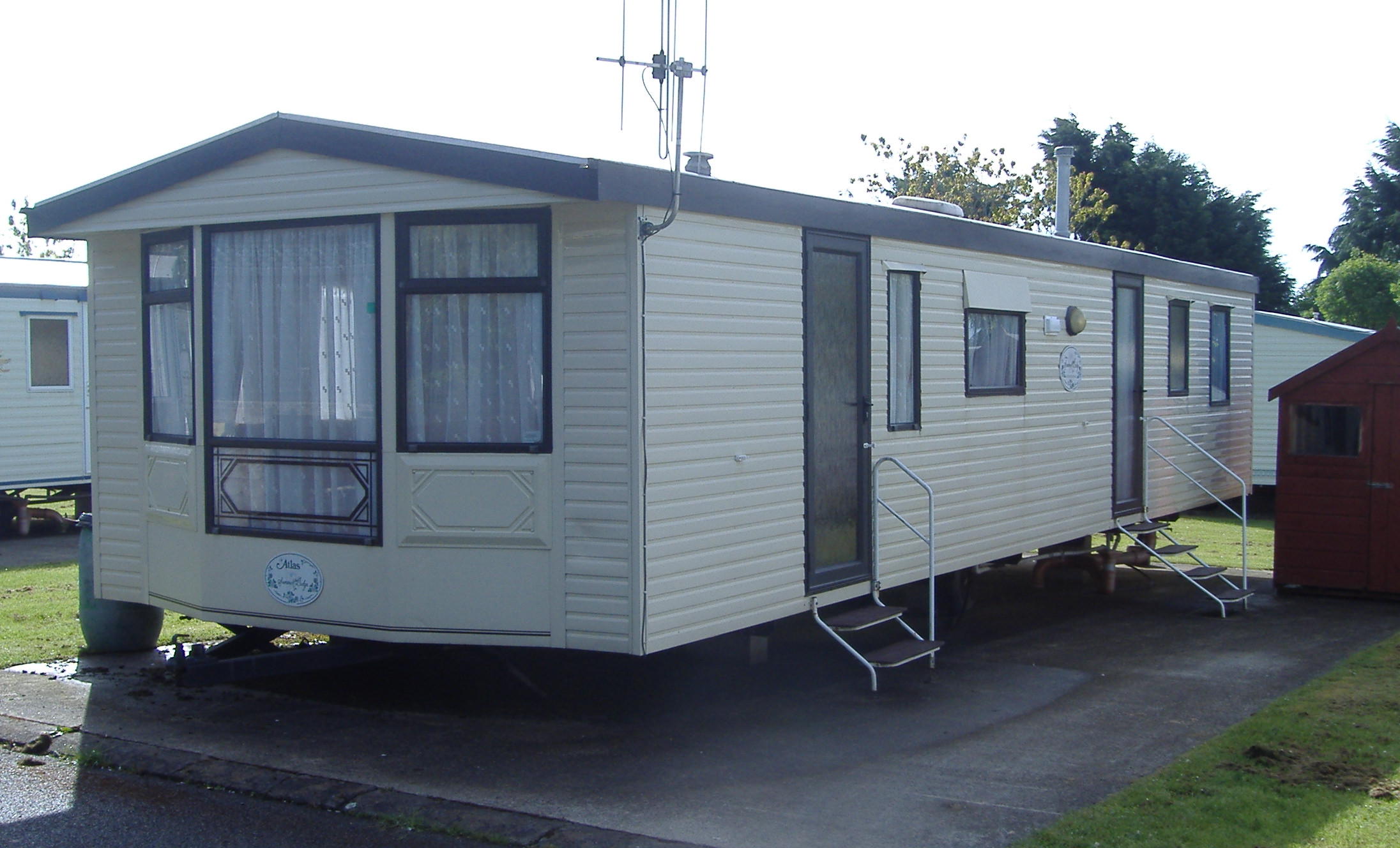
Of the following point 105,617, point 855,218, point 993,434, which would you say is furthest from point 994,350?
point 105,617

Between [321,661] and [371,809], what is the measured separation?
68.4 inches

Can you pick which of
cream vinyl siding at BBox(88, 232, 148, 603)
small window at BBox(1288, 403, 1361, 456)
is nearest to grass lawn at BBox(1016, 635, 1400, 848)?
small window at BBox(1288, 403, 1361, 456)

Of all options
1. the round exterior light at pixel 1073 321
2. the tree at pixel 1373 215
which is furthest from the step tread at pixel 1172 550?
the tree at pixel 1373 215

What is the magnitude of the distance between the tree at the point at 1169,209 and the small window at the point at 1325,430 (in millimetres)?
21518

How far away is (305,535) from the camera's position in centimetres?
672

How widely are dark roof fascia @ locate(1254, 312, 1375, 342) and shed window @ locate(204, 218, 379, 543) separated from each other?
15028 mm

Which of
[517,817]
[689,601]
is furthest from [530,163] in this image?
[517,817]

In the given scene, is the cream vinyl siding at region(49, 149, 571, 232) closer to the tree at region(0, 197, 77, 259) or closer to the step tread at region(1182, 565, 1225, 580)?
the step tread at region(1182, 565, 1225, 580)

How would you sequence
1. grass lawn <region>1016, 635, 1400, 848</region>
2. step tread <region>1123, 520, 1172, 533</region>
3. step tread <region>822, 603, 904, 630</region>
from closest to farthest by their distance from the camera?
grass lawn <region>1016, 635, 1400, 848</region> < step tread <region>822, 603, 904, 630</region> < step tread <region>1123, 520, 1172, 533</region>

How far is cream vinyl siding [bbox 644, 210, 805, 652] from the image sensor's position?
626cm

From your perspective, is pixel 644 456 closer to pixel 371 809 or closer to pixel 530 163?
pixel 530 163

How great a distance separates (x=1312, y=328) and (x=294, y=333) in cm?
1592

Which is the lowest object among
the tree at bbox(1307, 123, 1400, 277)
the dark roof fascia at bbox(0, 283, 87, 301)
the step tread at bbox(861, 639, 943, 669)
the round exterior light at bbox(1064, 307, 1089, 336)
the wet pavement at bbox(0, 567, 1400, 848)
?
the wet pavement at bbox(0, 567, 1400, 848)

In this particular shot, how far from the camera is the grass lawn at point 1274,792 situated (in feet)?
15.9
